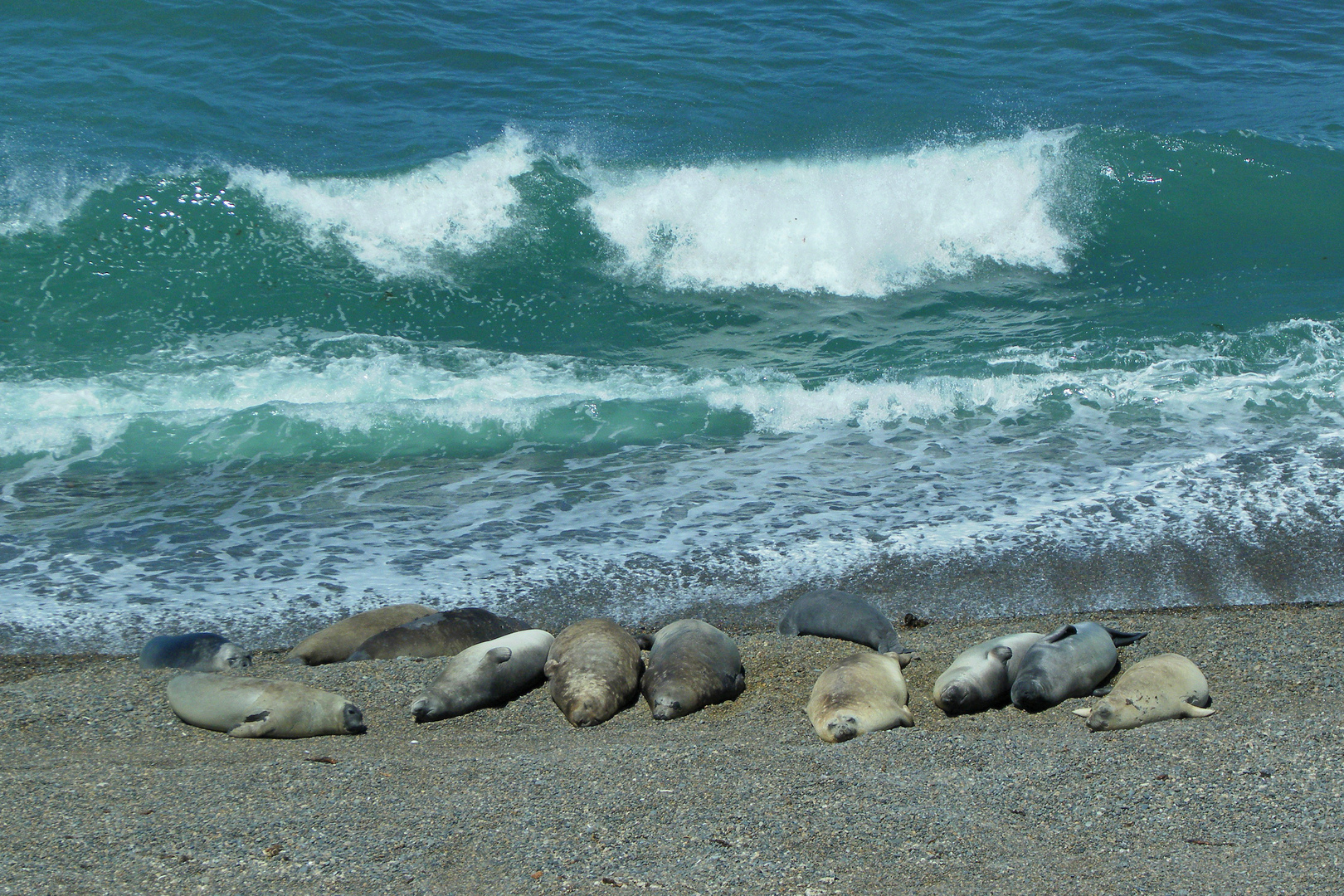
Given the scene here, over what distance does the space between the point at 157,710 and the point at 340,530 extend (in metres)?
2.31

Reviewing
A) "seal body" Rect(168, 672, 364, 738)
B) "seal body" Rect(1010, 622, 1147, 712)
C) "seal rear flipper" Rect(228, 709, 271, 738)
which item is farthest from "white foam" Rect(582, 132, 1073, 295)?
"seal rear flipper" Rect(228, 709, 271, 738)

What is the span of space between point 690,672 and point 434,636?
146 centimetres

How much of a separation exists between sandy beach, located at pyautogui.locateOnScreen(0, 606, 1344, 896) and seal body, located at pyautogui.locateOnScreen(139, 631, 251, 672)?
0.17 meters

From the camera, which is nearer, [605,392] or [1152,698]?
[1152,698]

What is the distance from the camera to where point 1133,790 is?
3.99m

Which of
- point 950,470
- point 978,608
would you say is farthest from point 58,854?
point 950,470

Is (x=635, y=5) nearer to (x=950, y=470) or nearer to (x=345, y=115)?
(x=345, y=115)

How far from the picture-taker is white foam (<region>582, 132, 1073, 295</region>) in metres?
12.8

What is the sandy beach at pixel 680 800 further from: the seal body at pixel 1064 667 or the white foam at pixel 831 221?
the white foam at pixel 831 221

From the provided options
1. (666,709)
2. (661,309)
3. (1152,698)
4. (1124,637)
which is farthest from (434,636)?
(661,309)

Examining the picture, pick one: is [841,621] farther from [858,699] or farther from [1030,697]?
[1030,697]

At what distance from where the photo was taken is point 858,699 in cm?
485

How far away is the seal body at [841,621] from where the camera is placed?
18.8ft

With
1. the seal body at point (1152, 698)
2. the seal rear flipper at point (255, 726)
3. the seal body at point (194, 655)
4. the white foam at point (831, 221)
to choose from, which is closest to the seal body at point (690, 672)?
the seal body at point (1152, 698)
